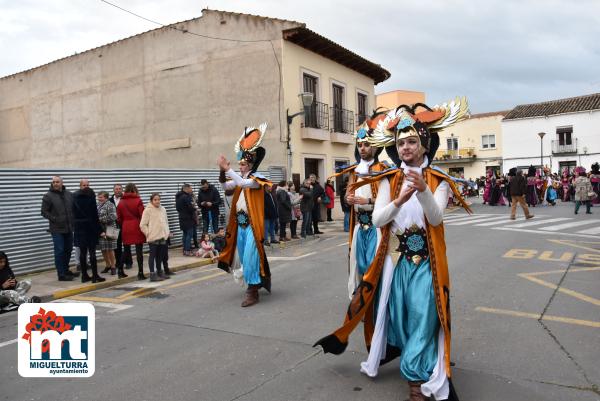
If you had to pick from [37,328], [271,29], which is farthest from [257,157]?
[271,29]

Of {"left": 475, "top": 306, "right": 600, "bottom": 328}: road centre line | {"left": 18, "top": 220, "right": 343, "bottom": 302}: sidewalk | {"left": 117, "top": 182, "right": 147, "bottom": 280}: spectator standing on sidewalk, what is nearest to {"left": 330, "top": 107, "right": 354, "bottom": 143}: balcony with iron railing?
{"left": 18, "top": 220, "right": 343, "bottom": 302}: sidewalk

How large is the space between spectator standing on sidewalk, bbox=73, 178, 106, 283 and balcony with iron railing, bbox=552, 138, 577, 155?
42347 mm

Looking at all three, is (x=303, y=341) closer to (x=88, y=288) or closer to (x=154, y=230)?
(x=154, y=230)

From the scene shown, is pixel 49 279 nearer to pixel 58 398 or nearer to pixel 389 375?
pixel 58 398

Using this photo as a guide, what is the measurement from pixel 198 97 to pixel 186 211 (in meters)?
9.51

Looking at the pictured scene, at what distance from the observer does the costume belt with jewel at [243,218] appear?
259 inches

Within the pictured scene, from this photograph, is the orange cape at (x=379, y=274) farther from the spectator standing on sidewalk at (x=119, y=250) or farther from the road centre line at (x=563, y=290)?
the spectator standing on sidewalk at (x=119, y=250)

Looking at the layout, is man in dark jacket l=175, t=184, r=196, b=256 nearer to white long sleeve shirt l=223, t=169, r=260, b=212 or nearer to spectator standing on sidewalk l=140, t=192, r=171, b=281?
spectator standing on sidewalk l=140, t=192, r=171, b=281

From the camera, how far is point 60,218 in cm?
873

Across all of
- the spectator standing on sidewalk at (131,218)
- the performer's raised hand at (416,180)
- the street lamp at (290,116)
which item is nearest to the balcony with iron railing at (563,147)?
the street lamp at (290,116)

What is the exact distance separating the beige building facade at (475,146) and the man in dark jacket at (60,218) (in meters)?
42.8

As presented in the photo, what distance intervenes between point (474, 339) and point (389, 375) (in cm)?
132

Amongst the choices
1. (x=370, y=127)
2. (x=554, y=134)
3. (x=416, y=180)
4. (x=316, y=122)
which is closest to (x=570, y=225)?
(x=316, y=122)

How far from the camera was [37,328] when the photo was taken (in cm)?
488
